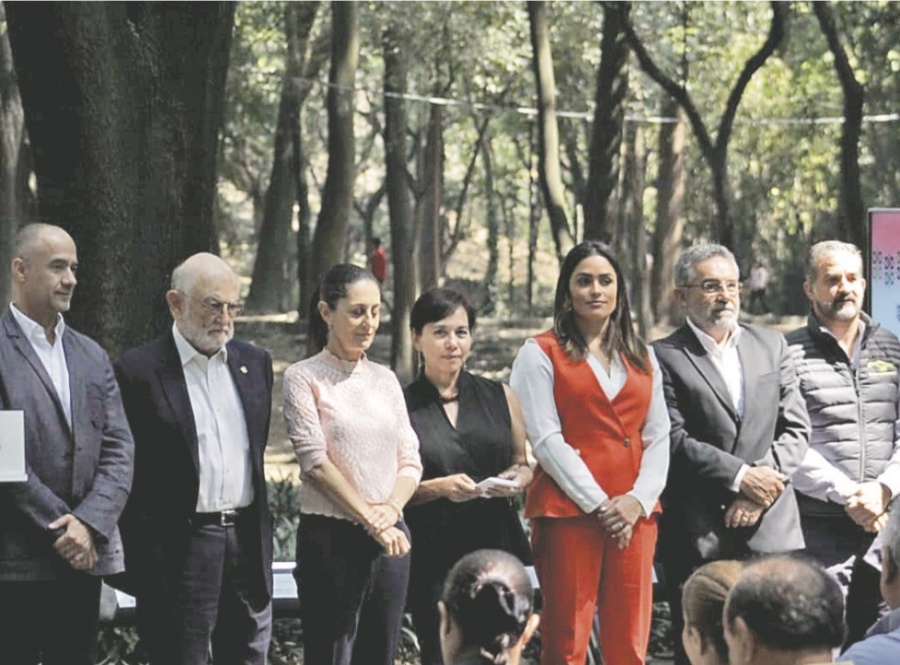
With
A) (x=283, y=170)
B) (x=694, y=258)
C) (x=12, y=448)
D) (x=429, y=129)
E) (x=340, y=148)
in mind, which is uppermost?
(x=429, y=129)

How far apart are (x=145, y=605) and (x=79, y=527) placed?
Answer: 0.54m

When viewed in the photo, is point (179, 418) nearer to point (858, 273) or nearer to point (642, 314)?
point (858, 273)

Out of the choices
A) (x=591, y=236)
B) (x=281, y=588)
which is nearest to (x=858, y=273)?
(x=281, y=588)

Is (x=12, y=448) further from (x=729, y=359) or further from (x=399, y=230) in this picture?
(x=399, y=230)

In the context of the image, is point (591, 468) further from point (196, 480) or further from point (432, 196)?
point (432, 196)

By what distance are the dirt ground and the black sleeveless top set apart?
13940 millimetres

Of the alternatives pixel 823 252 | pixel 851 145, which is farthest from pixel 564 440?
Answer: pixel 851 145

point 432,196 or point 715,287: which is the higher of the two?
point 432,196

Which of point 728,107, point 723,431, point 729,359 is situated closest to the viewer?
point 723,431

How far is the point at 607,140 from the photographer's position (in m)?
15.9

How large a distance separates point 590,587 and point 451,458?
0.80 m

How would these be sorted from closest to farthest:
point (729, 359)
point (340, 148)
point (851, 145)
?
point (729, 359) → point (851, 145) → point (340, 148)

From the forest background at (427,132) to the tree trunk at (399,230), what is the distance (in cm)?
5

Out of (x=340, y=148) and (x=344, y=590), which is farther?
(x=340, y=148)
